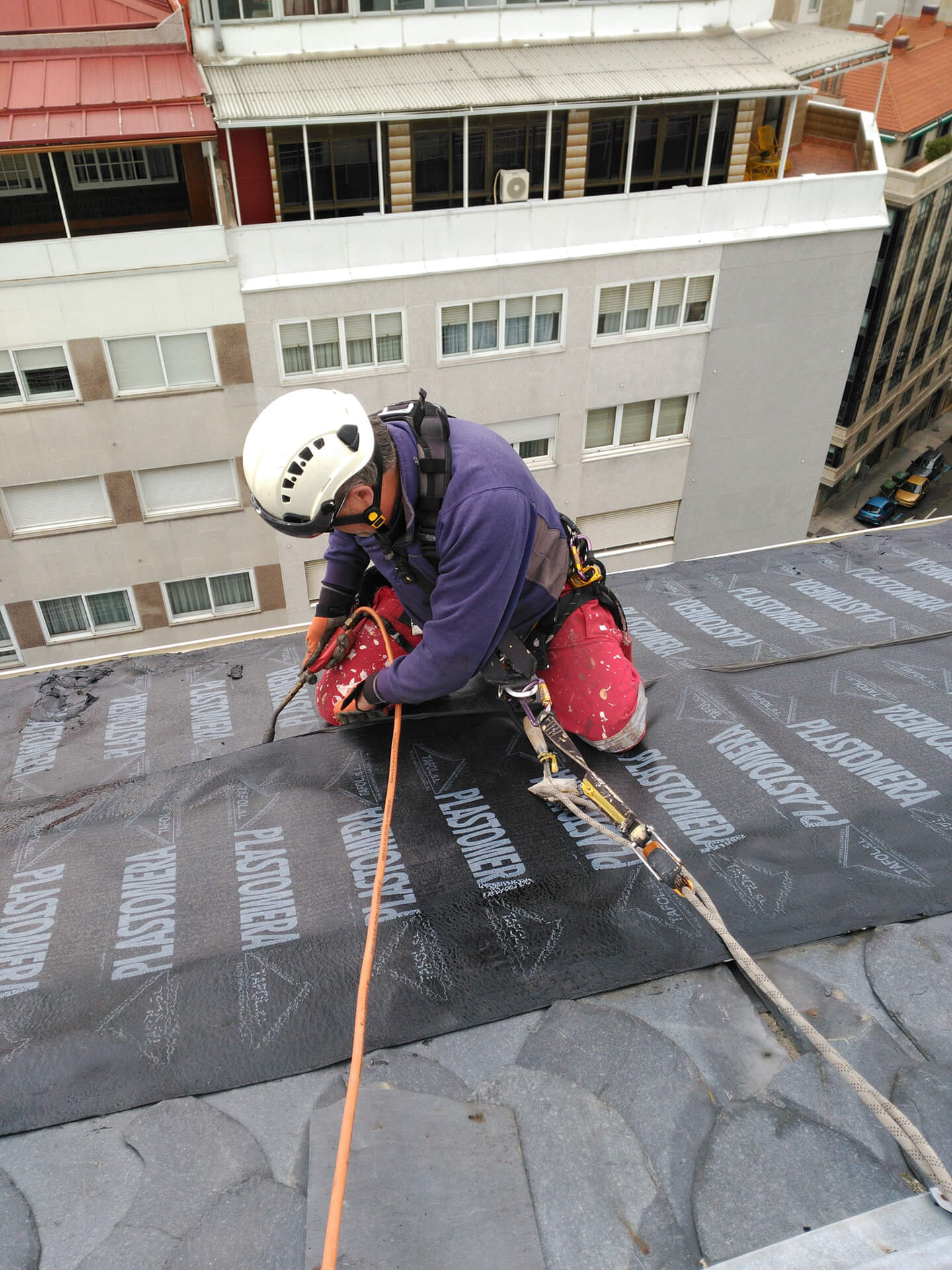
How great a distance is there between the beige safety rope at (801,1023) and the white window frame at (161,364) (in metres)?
11.2

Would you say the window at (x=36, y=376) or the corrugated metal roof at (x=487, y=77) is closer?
the corrugated metal roof at (x=487, y=77)

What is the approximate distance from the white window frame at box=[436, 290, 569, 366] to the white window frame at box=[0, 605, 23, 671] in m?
9.07

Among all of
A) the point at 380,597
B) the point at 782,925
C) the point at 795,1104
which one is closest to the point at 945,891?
the point at 782,925

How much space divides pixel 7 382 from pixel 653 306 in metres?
10.9

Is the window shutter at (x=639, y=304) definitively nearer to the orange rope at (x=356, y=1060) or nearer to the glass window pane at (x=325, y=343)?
the glass window pane at (x=325, y=343)

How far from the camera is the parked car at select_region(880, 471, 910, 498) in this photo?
3359cm

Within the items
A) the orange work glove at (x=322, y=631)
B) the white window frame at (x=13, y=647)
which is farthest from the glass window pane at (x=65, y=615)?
the orange work glove at (x=322, y=631)

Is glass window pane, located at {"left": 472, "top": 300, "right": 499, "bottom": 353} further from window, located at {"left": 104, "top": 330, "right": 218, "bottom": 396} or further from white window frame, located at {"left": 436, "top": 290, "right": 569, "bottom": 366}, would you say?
window, located at {"left": 104, "top": 330, "right": 218, "bottom": 396}

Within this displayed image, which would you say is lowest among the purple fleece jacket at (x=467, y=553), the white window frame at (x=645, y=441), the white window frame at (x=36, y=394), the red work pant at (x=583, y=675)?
the white window frame at (x=645, y=441)

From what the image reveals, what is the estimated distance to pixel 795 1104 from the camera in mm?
3078

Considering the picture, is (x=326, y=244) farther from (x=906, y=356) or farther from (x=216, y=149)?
(x=906, y=356)

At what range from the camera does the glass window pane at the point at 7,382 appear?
12.3 m

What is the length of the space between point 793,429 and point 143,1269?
17891mm

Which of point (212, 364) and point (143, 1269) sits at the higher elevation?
point (143, 1269)
